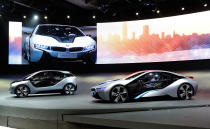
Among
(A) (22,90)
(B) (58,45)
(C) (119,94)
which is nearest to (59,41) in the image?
(B) (58,45)

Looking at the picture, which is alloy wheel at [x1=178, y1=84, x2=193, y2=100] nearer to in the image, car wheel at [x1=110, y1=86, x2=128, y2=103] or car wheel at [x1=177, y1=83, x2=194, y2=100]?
car wheel at [x1=177, y1=83, x2=194, y2=100]

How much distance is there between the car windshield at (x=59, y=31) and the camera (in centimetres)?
1193

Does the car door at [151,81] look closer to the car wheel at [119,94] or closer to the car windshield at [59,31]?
the car wheel at [119,94]

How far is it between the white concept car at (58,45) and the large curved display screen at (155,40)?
0.77 metres

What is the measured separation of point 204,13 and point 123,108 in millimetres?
6847

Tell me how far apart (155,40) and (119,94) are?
5376 millimetres

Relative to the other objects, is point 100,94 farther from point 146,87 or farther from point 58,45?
point 58,45

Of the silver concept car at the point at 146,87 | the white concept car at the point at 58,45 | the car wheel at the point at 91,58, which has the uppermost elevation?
the white concept car at the point at 58,45

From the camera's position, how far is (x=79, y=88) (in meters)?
12.9

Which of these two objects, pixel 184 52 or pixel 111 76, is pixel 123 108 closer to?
pixel 184 52

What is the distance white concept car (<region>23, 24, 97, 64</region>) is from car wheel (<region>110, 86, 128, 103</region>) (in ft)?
17.9

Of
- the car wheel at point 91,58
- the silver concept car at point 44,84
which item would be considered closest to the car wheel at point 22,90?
the silver concept car at point 44,84

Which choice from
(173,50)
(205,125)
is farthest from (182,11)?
(205,125)

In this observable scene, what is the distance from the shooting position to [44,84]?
955 cm
